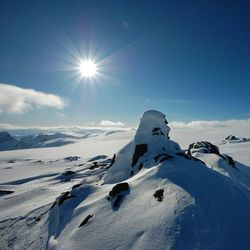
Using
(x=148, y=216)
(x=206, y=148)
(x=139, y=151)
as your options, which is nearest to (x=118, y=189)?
(x=148, y=216)

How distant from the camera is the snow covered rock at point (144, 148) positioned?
25.0m

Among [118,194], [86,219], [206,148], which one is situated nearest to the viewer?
[86,219]

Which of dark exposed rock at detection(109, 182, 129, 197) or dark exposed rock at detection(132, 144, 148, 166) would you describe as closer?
dark exposed rock at detection(109, 182, 129, 197)

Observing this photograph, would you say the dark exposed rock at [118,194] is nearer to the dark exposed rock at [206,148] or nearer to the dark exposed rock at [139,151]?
the dark exposed rock at [139,151]

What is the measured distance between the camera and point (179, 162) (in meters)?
18.4

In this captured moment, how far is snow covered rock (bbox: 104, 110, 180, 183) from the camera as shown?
25.0 metres

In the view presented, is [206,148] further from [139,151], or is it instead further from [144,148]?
[139,151]

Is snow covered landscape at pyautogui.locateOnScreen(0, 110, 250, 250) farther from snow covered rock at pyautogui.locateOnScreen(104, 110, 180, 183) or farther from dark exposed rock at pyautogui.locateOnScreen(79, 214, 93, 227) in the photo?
snow covered rock at pyautogui.locateOnScreen(104, 110, 180, 183)

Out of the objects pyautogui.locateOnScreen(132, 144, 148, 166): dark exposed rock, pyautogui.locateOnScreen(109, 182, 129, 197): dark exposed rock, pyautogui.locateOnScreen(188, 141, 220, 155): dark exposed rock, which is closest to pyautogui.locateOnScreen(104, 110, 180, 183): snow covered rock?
pyautogui.locateOnScreen(132, 144, 148, 166): dark exposed rock

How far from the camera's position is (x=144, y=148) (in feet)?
87.9

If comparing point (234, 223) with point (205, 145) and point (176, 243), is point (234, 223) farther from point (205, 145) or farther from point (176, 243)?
point (205, 145)

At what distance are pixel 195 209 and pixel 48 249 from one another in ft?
29.1

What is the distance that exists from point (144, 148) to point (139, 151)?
0.75 m

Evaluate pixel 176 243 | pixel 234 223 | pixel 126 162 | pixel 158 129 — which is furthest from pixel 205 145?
pixel 176 243
